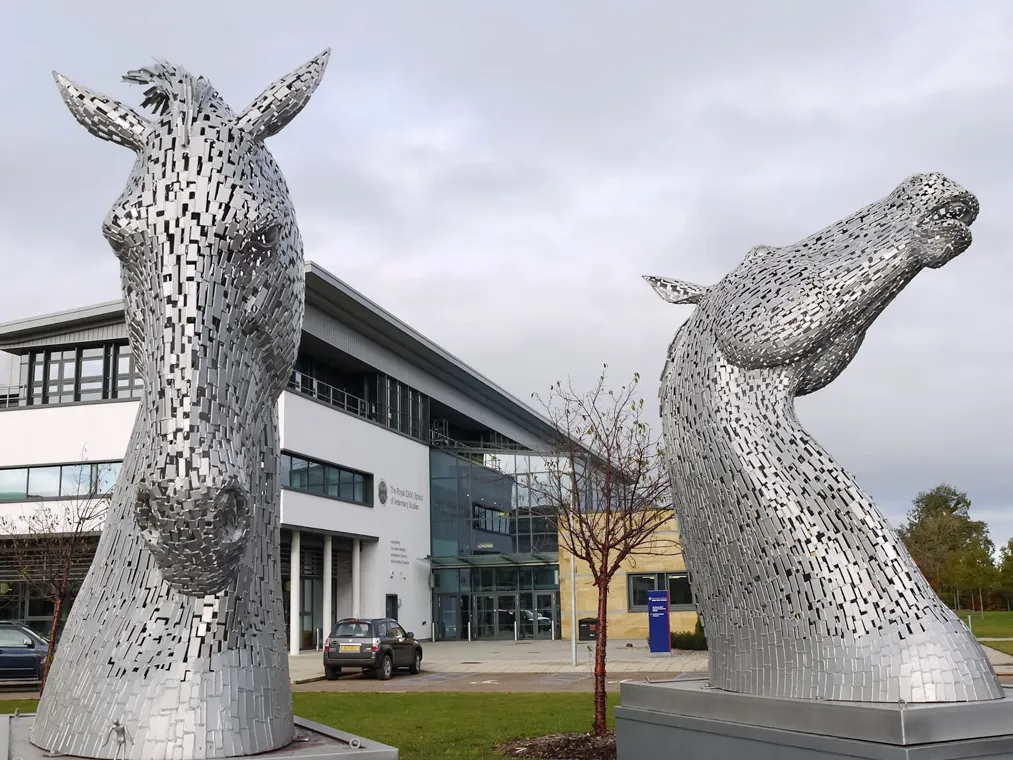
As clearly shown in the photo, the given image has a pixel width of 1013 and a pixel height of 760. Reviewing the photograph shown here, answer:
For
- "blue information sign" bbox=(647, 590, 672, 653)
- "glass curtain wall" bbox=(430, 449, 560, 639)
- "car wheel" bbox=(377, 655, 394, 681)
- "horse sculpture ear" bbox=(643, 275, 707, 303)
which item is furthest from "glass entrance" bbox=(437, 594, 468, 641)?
"horse sculpture ear" bbox=(643, 275, 707, 303)

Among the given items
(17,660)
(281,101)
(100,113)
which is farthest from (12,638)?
(281,101)

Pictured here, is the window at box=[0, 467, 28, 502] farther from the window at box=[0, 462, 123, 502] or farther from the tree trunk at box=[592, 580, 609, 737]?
the tree trunk at box=[592, 580, 609, 737]

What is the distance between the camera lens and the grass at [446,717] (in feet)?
33.7

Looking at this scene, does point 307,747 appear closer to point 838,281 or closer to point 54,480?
point 838,281

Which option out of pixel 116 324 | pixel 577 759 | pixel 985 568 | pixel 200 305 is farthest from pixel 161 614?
pixel 985 568

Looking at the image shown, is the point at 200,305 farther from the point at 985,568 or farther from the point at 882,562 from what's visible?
the point at 985,568

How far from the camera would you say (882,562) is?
4.61 metres

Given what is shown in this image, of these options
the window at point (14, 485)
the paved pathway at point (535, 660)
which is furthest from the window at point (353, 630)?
the window at point (14, 485)

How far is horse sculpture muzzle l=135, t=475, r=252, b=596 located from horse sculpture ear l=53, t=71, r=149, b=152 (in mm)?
1309

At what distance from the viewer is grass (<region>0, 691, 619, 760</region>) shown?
33.7 ft

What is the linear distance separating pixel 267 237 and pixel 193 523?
2.98ft

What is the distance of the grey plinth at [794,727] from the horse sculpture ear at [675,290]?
7.97 feet

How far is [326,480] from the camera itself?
1101 inches

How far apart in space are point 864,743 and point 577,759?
18.0 ft
